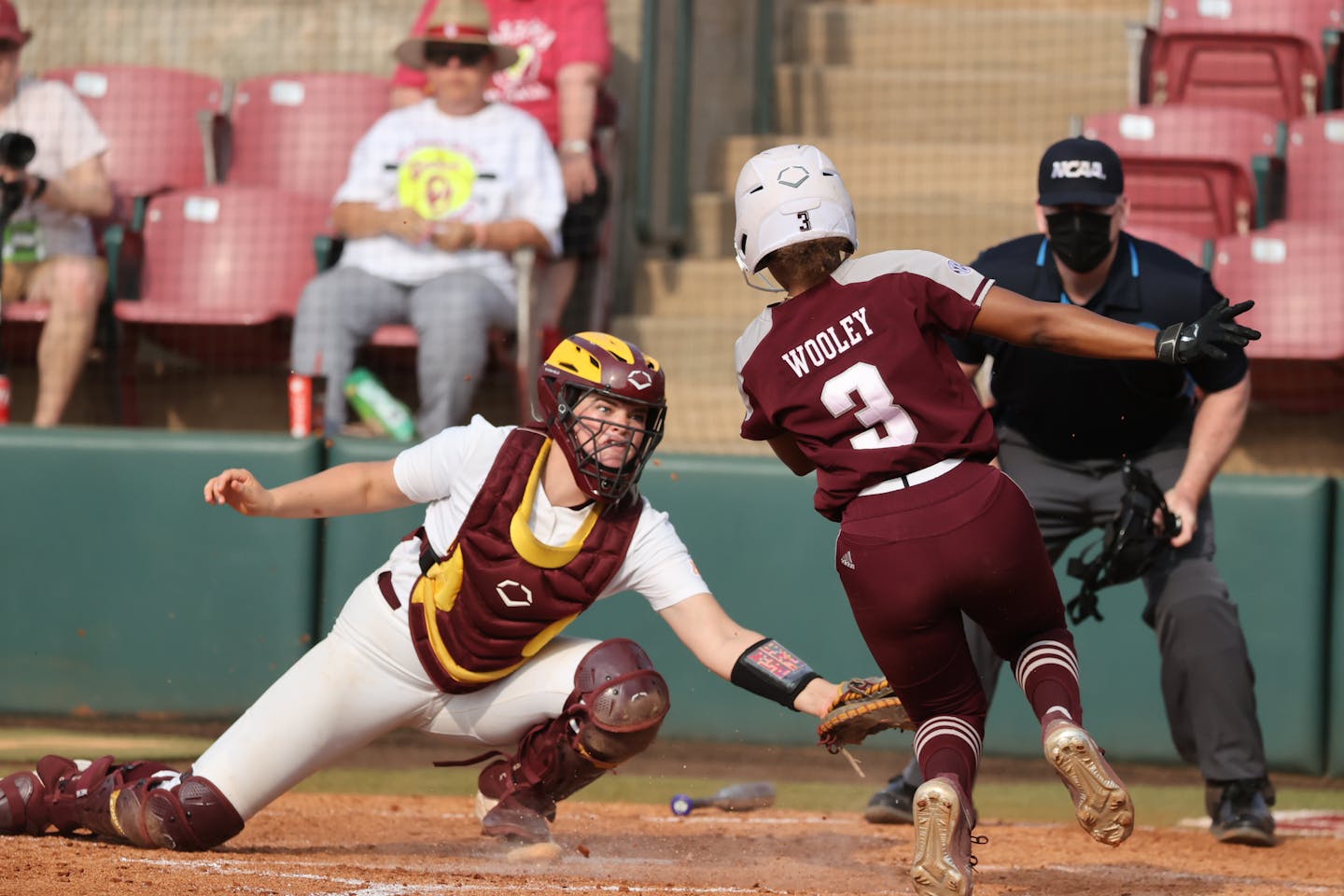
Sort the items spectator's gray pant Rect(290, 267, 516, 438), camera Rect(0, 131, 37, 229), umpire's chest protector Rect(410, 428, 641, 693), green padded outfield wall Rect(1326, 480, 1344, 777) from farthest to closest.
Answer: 1. camera Rect(0, 131, 37, 229)
2. spectator's gray pant Rect(290, 267, 516, 438)
3. green padded outfield wall Rect(1326, 480, 1344, 777)
4. umpire's chest protector Rect(410, 428, 641, 693)

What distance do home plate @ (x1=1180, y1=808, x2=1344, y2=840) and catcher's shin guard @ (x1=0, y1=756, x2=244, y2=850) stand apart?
10.2 ft

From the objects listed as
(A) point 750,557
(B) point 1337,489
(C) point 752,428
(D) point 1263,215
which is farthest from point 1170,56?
(C) point 752,428

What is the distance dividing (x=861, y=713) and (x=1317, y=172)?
520 centimetres

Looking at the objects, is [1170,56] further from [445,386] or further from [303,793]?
[303,793]

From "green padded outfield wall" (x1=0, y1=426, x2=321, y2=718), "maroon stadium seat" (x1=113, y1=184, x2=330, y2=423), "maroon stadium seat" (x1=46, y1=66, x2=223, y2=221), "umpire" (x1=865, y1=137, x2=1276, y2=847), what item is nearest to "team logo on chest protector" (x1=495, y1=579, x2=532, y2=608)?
"umpire" (x1=865, y1=137, x2=1276, y2=847)

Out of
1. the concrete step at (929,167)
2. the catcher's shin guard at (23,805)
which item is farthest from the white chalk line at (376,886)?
the concrete step at (929,167)

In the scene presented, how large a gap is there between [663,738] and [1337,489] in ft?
8.64

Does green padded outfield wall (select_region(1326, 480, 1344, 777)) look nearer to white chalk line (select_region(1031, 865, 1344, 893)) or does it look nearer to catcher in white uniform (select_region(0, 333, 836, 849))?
white chalk line (select_region(1031, 865, 1344, 893))

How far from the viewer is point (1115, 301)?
16.2 feet


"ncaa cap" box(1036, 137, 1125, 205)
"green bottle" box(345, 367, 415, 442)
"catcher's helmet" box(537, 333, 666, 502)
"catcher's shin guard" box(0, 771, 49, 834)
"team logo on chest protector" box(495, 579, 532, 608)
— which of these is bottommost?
"catcher's shin guard" box(0, 771, 49, 834)

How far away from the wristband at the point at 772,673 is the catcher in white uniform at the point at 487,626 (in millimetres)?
48

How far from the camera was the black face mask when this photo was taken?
4.88 m

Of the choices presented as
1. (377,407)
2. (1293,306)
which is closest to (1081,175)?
(1293,306)

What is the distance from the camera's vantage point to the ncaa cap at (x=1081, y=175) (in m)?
4.85
